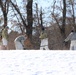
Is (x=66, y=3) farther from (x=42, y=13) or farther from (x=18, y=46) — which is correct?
(x=18, y=46)

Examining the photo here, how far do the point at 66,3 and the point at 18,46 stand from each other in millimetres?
21440
